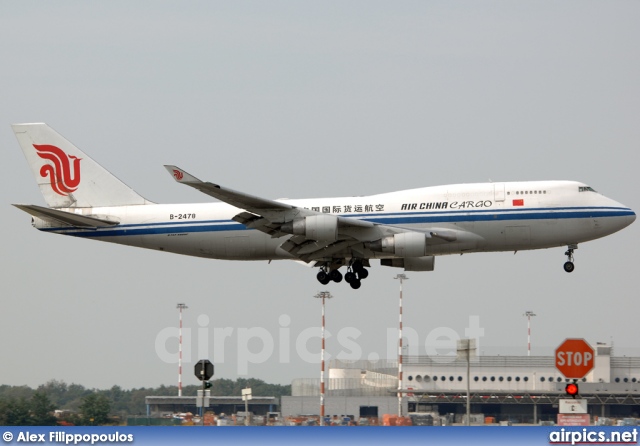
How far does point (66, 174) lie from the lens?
205 ft

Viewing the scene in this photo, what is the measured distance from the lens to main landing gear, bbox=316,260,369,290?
2323 inches

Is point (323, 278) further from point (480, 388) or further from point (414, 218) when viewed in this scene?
point (480, 388)

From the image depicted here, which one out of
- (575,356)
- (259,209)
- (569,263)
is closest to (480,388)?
(569,263)

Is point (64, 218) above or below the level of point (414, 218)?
above

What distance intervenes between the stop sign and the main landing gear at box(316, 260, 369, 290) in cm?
2188

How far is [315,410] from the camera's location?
253 ft

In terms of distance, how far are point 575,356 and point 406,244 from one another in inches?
691

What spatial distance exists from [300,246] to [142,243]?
886 centimetres

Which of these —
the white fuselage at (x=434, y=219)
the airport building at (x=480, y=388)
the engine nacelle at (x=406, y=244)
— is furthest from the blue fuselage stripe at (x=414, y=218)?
the airport building at (x=480, y=388)

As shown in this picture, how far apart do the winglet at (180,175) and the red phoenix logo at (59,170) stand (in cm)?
1269

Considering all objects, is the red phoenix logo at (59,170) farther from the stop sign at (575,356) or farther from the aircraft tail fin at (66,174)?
the stop sign at (575,356)

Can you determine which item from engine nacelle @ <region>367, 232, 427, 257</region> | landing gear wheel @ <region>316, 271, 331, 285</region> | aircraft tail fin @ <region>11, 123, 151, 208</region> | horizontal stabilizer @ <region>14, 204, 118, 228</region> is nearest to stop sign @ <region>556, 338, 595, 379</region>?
engine nacelle @ <region>367, 232, 427, 257</region>

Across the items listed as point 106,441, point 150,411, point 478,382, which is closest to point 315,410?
point 150,411

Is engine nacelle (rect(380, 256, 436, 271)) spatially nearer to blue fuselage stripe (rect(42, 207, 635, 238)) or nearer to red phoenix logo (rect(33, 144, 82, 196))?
blue fuselage stripe (rect(42, 207, 635, 238))
